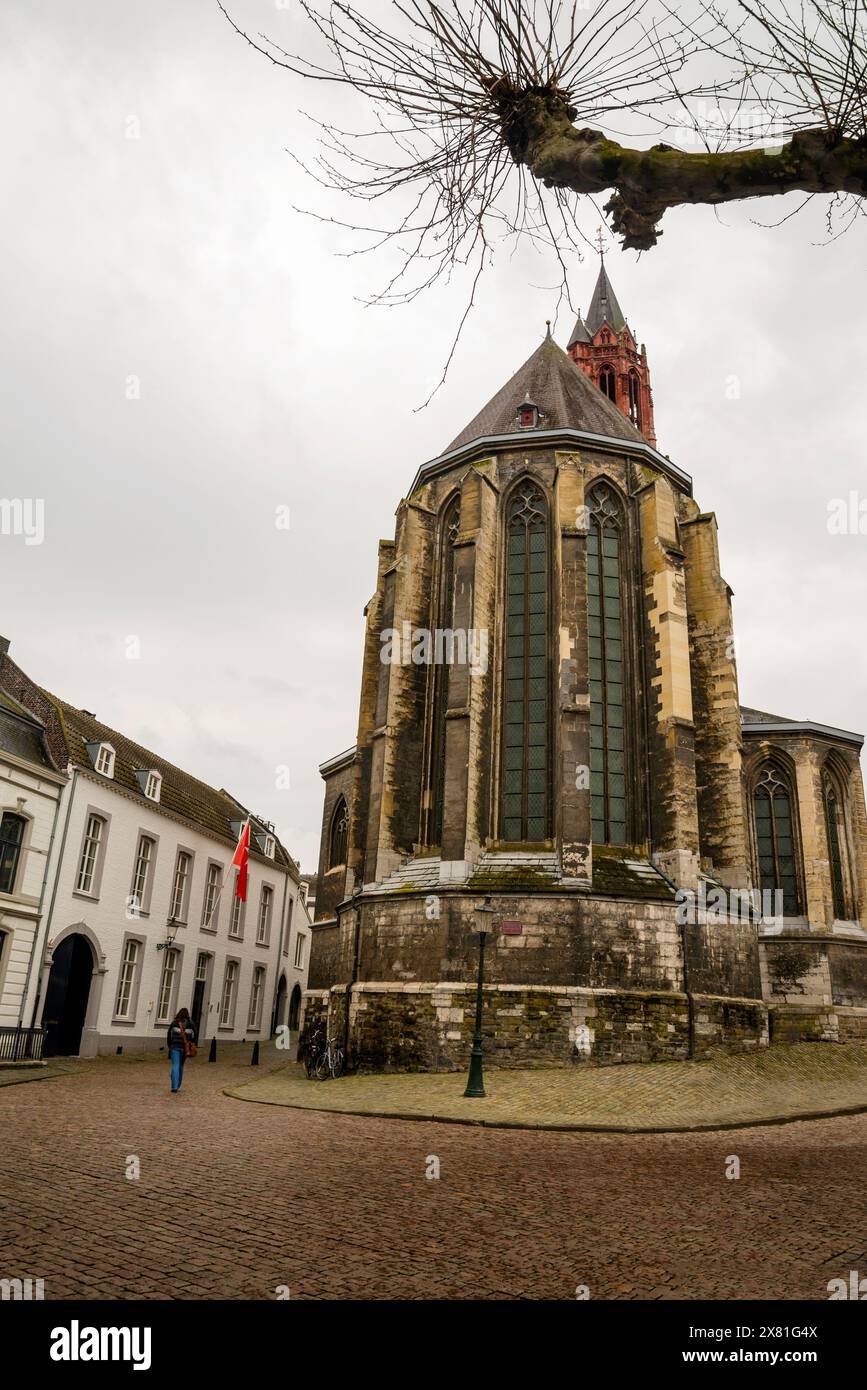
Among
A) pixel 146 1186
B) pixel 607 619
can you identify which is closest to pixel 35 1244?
pixel 146 1186

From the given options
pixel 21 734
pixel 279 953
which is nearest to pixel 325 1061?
pixel 21 734

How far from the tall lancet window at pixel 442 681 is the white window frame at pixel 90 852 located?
29.7 feet

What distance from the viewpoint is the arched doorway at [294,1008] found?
40438 mm

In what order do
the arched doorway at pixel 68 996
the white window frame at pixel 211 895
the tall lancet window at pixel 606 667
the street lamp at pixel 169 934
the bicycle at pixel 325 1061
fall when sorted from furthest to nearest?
the white window frame at pixel 211 895 < the street lamp at pixel 169 934 < the arched doorway at pixel 68 996 < the tall lancet window at pixel 606 667 < the bicycle at pixel 325 1061

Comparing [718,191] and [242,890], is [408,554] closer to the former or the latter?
[242,890]

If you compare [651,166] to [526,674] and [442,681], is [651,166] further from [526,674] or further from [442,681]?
[442,681]

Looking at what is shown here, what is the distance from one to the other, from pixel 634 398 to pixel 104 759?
3422 cm

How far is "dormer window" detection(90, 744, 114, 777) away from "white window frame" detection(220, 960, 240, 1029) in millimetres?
9919

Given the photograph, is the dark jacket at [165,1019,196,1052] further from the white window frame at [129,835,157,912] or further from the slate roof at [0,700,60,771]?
the white window frame at [129,835,157,912]

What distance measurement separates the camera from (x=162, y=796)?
2673cm

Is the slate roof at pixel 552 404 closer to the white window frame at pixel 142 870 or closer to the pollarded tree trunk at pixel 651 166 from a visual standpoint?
the white window frame at pixel 142 870

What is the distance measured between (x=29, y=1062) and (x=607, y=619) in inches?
608

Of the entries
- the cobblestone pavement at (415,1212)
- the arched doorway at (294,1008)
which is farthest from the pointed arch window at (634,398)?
the cobblestone pavement at (415,1212)

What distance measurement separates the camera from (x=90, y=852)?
2280cm
